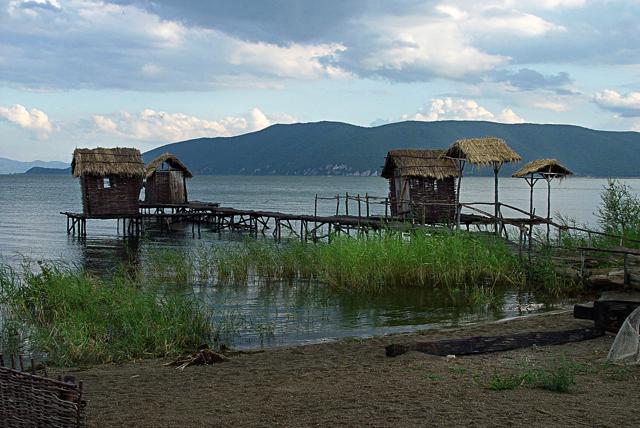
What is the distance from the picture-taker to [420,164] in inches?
1168

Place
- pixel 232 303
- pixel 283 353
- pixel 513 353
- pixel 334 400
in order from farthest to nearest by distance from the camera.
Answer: pixel 232 303
pixel 283 353
pixel 513 353
pixel 334 400

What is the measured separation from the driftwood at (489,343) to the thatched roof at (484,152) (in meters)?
12.2

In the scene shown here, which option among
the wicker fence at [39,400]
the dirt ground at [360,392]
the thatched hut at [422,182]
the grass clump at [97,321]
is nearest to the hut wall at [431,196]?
the thatched hut at [422,182]

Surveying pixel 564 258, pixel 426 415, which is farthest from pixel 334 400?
pixel 564 258

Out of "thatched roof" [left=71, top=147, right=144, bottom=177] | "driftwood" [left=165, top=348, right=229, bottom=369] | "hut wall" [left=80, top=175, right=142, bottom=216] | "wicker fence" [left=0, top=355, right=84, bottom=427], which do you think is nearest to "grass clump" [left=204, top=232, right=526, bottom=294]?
"driftwood" [left=165, top=348, right=229, bottom=369]

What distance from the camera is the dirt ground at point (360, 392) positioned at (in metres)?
6.39

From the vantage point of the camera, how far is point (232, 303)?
48.9 ft

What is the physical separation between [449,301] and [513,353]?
5.84 metres

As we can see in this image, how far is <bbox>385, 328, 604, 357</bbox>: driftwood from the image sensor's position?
30.2 ft

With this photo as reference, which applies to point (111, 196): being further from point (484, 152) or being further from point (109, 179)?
point (484, 152)

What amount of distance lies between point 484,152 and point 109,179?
63.8ft

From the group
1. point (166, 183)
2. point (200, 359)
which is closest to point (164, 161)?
point (166, 183)

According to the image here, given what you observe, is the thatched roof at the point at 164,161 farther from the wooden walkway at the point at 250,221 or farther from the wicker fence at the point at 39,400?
the wicker fence at the point at 39,400

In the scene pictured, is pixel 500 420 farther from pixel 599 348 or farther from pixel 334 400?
pixel 599 348
